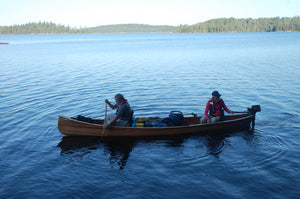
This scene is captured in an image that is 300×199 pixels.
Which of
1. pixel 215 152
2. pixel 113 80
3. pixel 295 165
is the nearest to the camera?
pixel 295 165

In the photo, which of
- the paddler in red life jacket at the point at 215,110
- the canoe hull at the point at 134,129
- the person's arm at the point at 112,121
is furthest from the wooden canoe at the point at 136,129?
the paddler in red life jacket at the point at 215,110

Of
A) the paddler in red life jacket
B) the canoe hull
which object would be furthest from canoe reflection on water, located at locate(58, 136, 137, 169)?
the paddler in red life jacket

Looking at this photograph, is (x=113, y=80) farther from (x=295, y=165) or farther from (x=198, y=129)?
(x=295, y=165)

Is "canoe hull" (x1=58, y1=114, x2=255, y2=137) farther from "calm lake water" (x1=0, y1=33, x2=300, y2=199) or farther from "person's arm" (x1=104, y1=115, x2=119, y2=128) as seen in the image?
"calm lake water" (x1=0, y1=33, x2=300, y2=199)

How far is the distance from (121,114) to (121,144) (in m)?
1.36

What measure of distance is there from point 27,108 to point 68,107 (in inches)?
103

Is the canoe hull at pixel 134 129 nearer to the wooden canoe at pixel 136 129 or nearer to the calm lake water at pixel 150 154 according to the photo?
the wooden canoe at pixel 136 129

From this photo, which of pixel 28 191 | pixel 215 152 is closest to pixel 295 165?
pixel 215 152

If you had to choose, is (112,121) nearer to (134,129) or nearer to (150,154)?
(134,129)

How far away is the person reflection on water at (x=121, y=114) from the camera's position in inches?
483

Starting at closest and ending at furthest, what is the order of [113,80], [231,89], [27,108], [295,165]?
[295,165] → [27,108] → [231,89] → [113,80]

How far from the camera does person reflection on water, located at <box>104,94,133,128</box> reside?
1228 centimetres

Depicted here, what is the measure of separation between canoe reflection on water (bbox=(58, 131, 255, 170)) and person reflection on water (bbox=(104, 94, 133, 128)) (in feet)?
2.55

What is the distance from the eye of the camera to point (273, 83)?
23859 millimetres
